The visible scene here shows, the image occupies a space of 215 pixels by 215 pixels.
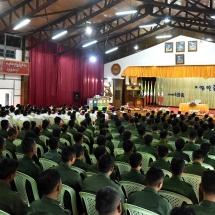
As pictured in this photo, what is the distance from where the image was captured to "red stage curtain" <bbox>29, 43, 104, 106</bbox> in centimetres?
1777

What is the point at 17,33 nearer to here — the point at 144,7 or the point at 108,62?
the point at 144,7

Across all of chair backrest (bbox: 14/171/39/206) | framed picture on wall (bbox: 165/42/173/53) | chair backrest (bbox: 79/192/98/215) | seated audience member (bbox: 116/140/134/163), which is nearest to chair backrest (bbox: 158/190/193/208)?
chair backrest (bbox: 79/192/98/215)

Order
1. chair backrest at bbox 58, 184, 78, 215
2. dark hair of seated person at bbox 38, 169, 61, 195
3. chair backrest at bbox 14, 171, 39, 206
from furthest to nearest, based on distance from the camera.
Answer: chair backrest at bbox 14, 171, 39, 206 → chair backrest at bbox 58, 184, 78, 215 → dark hair of seated person at bbox 38, 169, 61, 195

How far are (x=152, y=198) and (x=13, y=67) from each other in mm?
14264

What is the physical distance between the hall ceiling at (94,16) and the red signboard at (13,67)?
1.16 metres

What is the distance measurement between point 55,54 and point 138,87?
24.1 feet

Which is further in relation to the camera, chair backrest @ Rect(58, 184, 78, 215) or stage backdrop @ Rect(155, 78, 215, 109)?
stage backdrop @ Rect(155, 78, 215, 109)

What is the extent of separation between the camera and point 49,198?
2643mm

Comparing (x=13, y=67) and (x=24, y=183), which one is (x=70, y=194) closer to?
(x=24, y=183)

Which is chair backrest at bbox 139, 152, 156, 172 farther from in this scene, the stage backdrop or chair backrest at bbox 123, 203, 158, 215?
the stage backdrop

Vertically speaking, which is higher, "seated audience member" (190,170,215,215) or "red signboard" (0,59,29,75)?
"red signboard" (0,59,29,75)

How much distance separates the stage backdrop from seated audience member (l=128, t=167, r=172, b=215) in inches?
863

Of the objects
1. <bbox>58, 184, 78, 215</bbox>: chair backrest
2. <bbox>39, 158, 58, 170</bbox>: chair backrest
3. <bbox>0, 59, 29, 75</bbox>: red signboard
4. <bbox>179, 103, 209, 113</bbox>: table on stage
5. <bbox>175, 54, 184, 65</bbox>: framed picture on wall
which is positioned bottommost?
<bbox>58, 184, 78, 215</bbox>: chair backrest

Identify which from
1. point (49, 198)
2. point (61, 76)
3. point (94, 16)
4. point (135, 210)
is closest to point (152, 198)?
point (135, 210)
